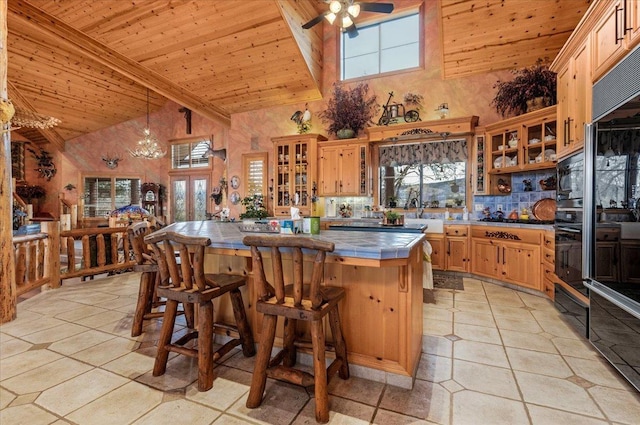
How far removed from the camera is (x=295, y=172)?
6.18 meters

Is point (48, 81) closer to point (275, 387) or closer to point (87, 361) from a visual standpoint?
point (87, 361)

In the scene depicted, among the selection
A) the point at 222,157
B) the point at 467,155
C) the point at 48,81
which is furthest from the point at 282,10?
the point at 48,81

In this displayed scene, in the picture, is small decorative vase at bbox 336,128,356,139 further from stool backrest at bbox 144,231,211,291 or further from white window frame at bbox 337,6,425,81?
stool backrest at bbox 144,231,211,291

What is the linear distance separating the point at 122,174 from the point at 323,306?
10.1 meters

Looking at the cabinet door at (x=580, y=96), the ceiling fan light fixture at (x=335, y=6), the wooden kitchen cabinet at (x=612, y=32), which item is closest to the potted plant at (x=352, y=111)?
the ceiling fan light fixture at (x=335, y=6)

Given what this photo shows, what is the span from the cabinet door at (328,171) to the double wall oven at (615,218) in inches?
155

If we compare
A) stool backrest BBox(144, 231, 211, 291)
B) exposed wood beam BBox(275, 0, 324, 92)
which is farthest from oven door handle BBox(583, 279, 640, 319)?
exposed wood beam BBox(275, 0, 324, 92)

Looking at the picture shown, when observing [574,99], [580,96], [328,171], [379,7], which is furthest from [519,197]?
[379,7]

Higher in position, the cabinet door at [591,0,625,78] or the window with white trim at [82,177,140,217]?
the cabinet door at [591,0,625,78]

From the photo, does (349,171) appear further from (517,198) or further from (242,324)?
(242,324)

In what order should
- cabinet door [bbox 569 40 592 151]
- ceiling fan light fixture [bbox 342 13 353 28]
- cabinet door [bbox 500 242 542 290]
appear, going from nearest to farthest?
cabinet door [bbox 569 40 592 151] → cabinet door [bbox 500 242 542 290] → ceiling fan light fixture [bbox 342 13 353 28]

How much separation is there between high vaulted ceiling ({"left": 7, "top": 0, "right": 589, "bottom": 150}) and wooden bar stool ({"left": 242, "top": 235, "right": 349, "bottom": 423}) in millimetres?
4565

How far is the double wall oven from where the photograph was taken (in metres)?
1.82

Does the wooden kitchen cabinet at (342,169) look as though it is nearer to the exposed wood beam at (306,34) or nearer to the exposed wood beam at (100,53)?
the exposed wood beam at (306,34)
